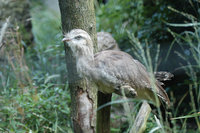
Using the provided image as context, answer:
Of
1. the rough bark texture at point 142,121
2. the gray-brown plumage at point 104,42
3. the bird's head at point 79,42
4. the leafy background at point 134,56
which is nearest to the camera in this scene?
the bird's head at point 79,42

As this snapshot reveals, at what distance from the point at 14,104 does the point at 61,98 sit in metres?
0.65

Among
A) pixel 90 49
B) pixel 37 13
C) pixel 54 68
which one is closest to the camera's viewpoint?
pixel 90 49

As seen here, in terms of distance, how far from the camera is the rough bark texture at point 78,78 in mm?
2461

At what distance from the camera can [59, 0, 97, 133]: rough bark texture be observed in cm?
246

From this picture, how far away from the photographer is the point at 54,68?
435 centimetres

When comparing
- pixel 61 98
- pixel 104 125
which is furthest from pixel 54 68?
pixel 104 125

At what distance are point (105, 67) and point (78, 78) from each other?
1.58 feet

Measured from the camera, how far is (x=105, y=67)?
209 cm

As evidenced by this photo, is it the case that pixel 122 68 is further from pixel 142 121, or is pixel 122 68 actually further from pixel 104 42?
pixel 104 42

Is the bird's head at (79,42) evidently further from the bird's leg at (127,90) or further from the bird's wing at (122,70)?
the bird's leg at (127,90)

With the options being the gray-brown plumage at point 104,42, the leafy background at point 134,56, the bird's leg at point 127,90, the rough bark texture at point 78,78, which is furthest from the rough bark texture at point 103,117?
the gray-brown plumage at point 104,42

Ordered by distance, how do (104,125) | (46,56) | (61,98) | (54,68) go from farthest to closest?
(46,56)
(54,68)
(61,98)
(104,125)

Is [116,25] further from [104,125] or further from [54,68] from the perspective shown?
[104,125]

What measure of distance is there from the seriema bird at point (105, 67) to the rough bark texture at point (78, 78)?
14.0 inches
